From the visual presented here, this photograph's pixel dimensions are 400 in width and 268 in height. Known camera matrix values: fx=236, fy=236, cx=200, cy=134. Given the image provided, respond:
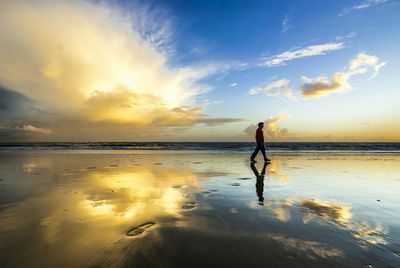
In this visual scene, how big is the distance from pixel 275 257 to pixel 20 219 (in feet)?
14.0

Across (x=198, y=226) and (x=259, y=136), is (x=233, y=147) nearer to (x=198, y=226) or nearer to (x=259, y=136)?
(x=259, y=136)

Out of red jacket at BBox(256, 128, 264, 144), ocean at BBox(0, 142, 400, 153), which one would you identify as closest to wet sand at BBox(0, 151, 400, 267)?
red jacket at BBox(256, 128, 264, 144)

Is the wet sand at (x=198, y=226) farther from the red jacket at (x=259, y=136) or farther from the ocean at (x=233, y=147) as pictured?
the ocean at (x=233, y=147)

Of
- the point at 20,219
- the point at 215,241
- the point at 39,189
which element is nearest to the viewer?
the point at 215,241

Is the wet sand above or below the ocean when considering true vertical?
below

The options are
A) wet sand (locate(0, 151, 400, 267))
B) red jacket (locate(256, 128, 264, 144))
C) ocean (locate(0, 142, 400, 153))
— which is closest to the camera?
wet sand (locate(0, 151, 400, 267))

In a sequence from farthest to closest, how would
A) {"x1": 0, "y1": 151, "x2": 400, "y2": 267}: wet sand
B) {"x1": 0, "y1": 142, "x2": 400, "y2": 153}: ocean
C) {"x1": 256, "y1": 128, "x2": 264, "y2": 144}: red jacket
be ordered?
1. {"x1": 0, "y1": 142, "x2": 400, "y2": 153}: ocean
2. {"x1": 256, "y1": 128, "x2": 264, "y2": 144}: red jacket
3. {"x1": 0, "y1": 151, "x2": 400, "y2": 267}: wet sand

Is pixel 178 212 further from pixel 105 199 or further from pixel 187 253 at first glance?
pixel 105 199

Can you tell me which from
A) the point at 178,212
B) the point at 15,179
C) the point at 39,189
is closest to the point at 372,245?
the point at 178,212

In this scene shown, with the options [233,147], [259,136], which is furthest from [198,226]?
[233,147]

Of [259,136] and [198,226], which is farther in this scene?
[259,136]

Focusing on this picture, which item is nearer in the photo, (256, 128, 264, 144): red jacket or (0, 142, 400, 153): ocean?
(256, 128, 264, 144): red jacket

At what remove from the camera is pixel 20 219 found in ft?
13.6

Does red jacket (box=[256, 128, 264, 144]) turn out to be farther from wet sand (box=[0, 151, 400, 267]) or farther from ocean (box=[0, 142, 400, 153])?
ocean (box=[0, 142, 400, 153])
